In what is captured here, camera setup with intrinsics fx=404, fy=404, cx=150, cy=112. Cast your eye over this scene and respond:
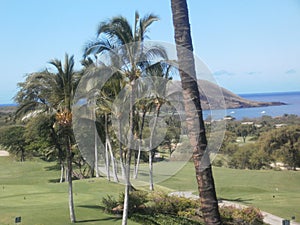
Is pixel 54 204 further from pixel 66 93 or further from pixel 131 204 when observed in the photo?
pixel 66 93

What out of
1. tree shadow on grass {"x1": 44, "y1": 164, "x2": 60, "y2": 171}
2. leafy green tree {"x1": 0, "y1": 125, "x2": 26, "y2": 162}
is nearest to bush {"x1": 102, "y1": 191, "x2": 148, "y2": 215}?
tree shadow on grass {"x1": 44, "y1": 164, "x2": 60, "y2": 171}

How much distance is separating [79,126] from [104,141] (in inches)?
545

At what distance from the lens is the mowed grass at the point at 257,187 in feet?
63.6

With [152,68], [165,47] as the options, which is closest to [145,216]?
[152,68]

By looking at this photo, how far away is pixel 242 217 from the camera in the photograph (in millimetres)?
15102

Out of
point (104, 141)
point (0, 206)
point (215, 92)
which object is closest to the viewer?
point (215, 92)

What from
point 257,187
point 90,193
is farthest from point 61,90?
point 257,187

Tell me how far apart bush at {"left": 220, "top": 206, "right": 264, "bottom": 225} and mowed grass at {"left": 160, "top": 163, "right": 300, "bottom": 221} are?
2.16m

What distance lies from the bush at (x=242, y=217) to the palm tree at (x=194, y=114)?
1029 centimetres

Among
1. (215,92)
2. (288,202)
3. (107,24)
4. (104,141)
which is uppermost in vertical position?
(107,24)

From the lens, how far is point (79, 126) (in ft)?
47.8

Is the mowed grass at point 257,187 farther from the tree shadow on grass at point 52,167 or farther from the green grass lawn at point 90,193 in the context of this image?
the tree shadow on grass at point 52,167

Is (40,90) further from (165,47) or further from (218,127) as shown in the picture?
(218,127)

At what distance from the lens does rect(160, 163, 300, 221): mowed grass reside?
19372mm
